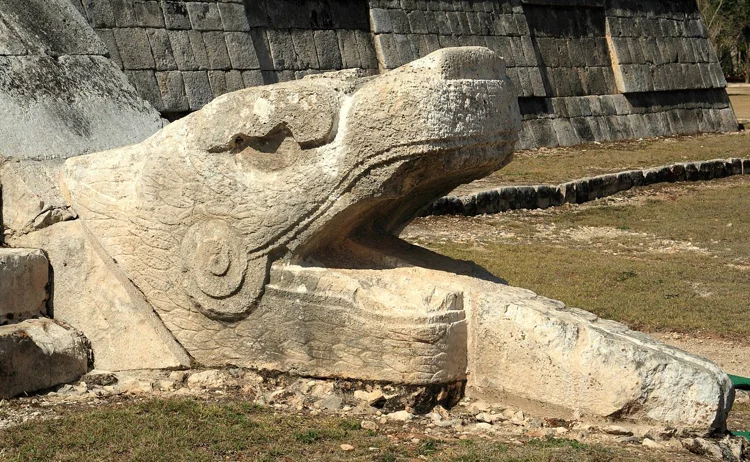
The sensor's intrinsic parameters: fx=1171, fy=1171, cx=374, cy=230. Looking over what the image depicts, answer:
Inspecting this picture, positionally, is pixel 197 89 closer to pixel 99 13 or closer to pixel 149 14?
pixel 149 14

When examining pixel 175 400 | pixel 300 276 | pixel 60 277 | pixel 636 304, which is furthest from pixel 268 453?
pixel 636 304

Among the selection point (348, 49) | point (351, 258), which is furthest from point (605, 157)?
point (351, 258)

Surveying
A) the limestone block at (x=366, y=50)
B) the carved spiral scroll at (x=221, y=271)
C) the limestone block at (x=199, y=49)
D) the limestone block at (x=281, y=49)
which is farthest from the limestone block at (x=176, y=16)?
the carved spiral scroll at (x=221, y=271)

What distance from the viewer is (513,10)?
59.8 feet

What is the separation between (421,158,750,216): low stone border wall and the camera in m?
12.5

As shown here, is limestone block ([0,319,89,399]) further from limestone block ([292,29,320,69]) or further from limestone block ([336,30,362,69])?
limestone block ([336,30,362,69])

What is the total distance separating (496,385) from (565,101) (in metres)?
14.2

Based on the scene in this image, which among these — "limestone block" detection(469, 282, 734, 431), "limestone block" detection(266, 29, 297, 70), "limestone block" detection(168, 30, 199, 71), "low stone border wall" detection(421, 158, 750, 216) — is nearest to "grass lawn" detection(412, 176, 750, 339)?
"low stone border wall" detection(421, 158, 750, 216)

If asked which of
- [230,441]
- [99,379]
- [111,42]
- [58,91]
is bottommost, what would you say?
[230,441]

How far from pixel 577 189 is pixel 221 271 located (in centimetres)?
924

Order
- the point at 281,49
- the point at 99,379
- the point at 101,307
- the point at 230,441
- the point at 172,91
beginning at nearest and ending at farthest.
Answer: the point at 230,441, the point at 99,379, the point at 101,307, the point at 172,91, the point at 281,49

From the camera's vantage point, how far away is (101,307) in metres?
5.58

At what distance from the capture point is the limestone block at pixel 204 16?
44.9 ft

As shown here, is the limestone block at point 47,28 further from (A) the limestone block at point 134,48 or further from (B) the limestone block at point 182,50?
(B) the limestone block at point 182,50
